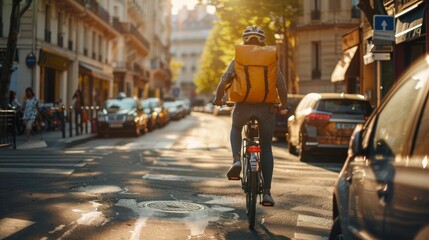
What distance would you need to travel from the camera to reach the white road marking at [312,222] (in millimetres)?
6199

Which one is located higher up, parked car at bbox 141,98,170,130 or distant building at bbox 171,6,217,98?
distant building at bbox 171,6,217,98

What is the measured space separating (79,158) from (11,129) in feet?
5.06

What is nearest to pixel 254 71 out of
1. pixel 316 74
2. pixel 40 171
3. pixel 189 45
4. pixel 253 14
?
pixel 40 171

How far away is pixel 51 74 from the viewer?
106ft

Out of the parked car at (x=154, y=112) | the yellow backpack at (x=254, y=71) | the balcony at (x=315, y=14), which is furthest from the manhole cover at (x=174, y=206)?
the balcony at (x=315, y=14)

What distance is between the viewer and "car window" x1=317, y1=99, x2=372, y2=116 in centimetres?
1343

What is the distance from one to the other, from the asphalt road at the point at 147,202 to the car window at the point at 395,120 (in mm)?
2398

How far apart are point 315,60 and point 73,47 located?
15263mm

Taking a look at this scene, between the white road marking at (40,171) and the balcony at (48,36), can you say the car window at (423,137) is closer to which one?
the white road marking at (40,171)

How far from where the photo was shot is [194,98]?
Answer: 129125 millimetres

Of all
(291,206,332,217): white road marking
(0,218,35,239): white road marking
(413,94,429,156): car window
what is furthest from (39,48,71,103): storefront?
(413,94,429,156): car window

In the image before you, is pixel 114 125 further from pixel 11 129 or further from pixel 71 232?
pixel 71 232

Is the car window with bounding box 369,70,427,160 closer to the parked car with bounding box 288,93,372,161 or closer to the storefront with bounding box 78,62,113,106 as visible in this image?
the parked car with bounding box 288,93,372,161

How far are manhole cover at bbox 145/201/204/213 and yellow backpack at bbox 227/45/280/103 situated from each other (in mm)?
1474
